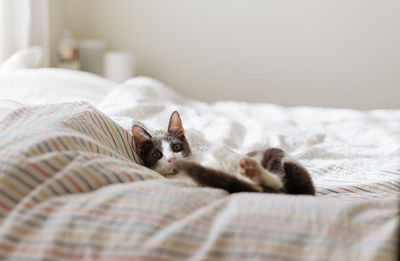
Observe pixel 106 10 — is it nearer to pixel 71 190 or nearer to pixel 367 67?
pixel 367 67

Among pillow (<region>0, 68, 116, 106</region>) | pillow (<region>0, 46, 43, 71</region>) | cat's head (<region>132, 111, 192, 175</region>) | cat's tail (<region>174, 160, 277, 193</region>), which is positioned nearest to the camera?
cat's tail (<region>174, 160, 277, 193</region>)

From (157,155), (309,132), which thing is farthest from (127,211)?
(309,132)

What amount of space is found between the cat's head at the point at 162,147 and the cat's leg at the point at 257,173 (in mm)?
281

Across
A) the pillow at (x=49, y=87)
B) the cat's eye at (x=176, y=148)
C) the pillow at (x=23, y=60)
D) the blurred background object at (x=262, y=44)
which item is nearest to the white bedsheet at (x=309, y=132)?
the pillow at (x=49, y=87)

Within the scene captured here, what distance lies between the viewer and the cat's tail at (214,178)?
2.80 feet

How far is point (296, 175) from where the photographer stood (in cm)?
96

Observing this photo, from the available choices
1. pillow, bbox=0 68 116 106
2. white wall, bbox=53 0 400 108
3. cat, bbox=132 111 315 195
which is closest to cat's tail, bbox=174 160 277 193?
cat, bbox=132 111 315 195

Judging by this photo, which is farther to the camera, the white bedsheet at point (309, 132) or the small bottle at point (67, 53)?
the small bottle at point (67, 53)

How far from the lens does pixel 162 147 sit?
45.6 inches

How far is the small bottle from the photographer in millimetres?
2973

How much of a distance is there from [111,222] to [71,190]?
0.13m

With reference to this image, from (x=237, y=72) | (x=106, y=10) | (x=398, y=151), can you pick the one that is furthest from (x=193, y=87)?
(x=398, y=151)

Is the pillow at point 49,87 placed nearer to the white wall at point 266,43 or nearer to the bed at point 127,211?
the bed at point 127,211

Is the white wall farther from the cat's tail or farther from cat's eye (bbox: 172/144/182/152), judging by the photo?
the cat's tail
